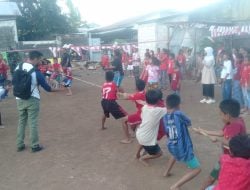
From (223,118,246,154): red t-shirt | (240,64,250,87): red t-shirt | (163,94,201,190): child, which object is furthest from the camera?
(240,64,250,87): red t-shirt

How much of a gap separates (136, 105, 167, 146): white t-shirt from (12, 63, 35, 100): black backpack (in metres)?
2.24

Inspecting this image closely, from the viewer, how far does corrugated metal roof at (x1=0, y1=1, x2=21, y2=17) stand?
29.9 meters

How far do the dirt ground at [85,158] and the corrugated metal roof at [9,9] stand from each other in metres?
22.3

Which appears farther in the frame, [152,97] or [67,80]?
[67,80]

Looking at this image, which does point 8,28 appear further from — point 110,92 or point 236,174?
point 236,174

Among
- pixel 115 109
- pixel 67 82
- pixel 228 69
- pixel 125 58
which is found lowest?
pixel 67 82

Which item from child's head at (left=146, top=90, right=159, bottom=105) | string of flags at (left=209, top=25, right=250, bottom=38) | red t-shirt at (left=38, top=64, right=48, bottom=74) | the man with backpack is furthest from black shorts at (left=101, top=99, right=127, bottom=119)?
string of flags at (left=209, top=25, right=250, bottom=38)

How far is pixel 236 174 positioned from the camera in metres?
3.12

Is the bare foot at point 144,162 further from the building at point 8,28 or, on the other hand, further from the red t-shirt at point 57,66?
the building at point 8,28

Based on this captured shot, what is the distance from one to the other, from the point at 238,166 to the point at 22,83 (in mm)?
4284

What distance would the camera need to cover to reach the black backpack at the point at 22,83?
20.5 ft

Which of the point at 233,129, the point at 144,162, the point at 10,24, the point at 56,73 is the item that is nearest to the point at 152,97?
the point at 144,162

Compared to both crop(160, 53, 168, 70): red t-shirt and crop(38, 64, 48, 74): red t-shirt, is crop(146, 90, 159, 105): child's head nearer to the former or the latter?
crop(38, 64, 48, 74): red t-shirt

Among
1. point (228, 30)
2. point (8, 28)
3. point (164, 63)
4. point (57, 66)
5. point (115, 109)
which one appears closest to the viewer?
point (115, 109)
